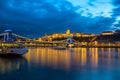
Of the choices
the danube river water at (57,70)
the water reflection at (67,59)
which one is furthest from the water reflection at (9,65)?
the water reflection at (67,59)

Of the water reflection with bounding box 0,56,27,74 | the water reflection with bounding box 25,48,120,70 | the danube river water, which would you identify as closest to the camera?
the danube river water

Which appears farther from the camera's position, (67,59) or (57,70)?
(67,59)

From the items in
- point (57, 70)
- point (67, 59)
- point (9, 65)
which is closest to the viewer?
point (57, 70)

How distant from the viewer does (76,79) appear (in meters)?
14.4

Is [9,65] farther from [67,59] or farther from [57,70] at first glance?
[67,59]

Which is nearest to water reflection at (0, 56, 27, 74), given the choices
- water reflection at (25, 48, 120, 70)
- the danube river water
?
the danube river water

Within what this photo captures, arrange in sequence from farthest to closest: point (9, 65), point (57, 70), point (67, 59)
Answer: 1. point (67, 59)
2. point (9, 65)
3. point (57, 70)

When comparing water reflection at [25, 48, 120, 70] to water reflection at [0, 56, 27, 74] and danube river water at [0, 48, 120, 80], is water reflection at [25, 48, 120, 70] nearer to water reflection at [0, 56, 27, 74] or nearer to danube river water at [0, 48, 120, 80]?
danube river water at [0, 48, 120, 80]

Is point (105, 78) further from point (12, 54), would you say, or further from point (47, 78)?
point (12, 54)

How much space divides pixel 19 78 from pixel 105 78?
497 centimetres

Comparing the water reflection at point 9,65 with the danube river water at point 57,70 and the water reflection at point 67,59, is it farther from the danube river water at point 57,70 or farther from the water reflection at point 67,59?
the water reflection at point 67,59

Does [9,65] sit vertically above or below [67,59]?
above

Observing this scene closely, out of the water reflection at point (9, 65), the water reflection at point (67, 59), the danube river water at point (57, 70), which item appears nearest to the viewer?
the danube river water at point (57, 70)

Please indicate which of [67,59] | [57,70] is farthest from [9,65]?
[67,59]
